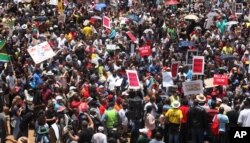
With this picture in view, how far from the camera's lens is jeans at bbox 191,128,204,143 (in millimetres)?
17609

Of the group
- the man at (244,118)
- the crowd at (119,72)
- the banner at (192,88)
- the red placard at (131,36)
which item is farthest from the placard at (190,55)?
the man at (244,118)

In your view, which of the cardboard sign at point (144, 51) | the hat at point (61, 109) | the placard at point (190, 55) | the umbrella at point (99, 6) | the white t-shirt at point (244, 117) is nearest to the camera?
the white t-shirt at point (244, 117)

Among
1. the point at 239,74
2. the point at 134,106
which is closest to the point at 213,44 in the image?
the point at 239,74

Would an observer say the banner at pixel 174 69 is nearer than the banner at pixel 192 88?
No

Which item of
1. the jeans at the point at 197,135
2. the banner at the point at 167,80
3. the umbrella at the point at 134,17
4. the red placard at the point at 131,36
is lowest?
the umbrella at the point at 134,17

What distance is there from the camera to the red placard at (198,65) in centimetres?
2111

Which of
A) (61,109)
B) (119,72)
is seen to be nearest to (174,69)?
(119,72)

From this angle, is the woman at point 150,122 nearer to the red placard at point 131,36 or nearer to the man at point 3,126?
the man at point 3,126

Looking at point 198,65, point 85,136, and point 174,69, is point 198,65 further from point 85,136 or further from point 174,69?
point 85,136

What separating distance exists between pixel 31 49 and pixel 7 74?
1.06 metres

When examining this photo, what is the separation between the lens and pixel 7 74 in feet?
72.9

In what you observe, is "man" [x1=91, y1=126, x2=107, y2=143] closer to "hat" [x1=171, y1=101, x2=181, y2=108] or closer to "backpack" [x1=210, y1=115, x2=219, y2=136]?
"hat" [x1=171, y1=101, x2=181, y2=108]

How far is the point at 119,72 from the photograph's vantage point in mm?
22438

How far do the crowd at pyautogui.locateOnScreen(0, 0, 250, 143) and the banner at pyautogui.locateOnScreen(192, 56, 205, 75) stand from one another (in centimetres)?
57
